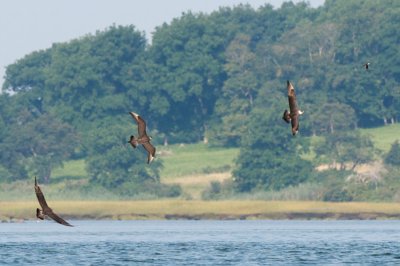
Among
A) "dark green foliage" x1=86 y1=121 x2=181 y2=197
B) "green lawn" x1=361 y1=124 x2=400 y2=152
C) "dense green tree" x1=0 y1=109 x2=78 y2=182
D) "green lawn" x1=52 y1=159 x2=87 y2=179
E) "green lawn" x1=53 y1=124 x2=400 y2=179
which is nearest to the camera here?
"dark green foliage" x1=86 y1=121 x2=181 y2=197

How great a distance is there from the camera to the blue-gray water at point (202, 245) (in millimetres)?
58906

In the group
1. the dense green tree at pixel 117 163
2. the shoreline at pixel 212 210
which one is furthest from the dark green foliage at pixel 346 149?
the shoreline at pixel 212 210

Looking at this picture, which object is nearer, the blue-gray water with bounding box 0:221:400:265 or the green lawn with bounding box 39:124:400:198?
the blue-gray water with bounding box 0:221:400:265

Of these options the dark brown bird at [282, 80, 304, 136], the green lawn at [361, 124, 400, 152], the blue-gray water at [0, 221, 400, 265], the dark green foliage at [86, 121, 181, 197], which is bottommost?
the blue-gray water at [0, 221, 400, 265]

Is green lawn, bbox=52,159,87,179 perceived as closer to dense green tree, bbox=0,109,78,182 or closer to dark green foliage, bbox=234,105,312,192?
dense green tree, bbox=0,109,78,182

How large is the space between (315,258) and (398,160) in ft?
263

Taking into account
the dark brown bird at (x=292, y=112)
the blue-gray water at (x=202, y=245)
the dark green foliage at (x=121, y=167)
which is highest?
the dark green foliage at (x=121, y=167)

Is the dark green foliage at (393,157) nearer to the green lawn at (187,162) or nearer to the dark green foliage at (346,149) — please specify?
the dark green foliage at (346,149)

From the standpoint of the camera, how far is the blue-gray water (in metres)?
58.9

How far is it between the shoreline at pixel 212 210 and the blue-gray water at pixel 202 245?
18951 mm

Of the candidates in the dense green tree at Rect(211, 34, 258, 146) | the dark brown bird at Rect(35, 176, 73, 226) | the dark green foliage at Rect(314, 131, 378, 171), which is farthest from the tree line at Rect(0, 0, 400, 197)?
the dark brown bird at Rect(35, 176, 73, 226)

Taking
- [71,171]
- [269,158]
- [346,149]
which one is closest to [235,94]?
[71,171]

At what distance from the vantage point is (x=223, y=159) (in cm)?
15900

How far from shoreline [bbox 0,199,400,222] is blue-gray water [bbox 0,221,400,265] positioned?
1895cm
